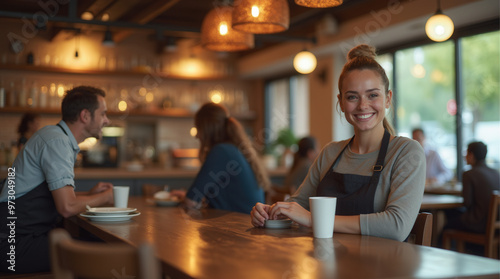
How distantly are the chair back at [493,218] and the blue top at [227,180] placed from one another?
2013mm

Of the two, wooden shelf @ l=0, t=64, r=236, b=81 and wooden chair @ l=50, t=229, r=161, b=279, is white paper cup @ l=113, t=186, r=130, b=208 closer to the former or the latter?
wooden chair @ l=50, t=229, r=161, b=279

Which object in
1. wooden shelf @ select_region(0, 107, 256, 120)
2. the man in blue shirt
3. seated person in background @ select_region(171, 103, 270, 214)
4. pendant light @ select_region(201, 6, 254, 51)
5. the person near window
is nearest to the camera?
the person near window

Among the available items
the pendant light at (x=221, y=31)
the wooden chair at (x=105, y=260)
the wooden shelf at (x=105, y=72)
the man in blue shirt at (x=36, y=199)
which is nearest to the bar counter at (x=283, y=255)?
the wooden chair at (x=105, y=260)

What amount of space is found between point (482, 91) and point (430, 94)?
0.78 metres

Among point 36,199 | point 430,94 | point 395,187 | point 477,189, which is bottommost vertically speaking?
point 477,189

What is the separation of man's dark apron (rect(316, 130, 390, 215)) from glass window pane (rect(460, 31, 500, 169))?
14.3 feet

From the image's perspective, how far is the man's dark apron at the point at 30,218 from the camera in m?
2.46

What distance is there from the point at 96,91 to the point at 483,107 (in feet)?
15.0

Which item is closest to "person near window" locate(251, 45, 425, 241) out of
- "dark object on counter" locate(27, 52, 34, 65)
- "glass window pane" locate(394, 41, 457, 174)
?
"glass window pane" locate(394, 41, 457, 174)

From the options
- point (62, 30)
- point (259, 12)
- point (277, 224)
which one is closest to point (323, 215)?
point (277, 224)

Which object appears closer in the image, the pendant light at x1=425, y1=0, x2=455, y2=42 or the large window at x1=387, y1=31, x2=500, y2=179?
the pendant light at x1=425, y1=0, x2=455, y2=42

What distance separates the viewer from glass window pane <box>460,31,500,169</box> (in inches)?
227

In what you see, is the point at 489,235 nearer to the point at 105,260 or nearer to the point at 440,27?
the point at 440,27

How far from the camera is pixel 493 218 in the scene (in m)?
4.12
